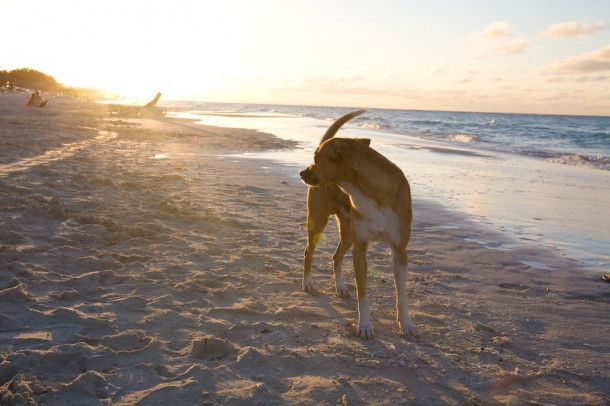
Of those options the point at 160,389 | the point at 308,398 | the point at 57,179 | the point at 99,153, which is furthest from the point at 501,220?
the point at 99,153

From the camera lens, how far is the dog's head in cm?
409

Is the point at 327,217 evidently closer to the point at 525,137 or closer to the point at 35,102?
the point at 35,102

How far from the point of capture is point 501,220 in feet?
27.9

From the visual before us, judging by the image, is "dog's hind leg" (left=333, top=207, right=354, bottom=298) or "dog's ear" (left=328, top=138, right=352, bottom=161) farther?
"dog's hind leg" (left=333, top=207, right=354, bottom=298)

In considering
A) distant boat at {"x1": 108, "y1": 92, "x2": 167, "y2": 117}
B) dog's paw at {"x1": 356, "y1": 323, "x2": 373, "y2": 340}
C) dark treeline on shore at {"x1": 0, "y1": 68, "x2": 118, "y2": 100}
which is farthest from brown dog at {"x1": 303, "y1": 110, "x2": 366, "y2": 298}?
dark treeline on shore at {"x1": 0, "y1": 68, "x2": 118, "y2": 100}

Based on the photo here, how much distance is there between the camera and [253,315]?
4.20m

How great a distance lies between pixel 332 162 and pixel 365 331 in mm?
1550

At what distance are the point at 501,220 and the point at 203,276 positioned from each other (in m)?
6.04

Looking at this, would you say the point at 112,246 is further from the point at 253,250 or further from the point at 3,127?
the point at 3,127

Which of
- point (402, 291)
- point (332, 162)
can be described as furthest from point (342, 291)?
point (332, 162)

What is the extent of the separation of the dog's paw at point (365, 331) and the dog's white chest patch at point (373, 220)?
30.5 inches

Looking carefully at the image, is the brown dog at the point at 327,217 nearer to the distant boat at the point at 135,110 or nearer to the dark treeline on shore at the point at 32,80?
the distant boat at the point at 135,110

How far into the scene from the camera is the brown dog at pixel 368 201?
4.01 meters

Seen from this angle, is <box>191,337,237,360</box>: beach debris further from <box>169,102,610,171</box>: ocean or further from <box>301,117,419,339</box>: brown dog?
<box>169,102,610,171</box>: ocean
